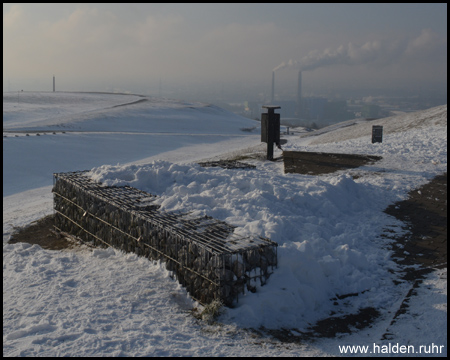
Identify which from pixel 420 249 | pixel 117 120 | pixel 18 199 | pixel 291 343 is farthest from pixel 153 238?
pixel 117 120

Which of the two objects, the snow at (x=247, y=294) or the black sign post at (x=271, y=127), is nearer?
the snow at (x=247, y=294)

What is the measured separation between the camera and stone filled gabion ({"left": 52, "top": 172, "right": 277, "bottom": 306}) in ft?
20.3

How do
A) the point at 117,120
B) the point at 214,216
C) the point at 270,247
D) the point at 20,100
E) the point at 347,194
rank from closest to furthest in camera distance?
the point at 270,247 < the point at 214,216 < the point at 347,194 < the point at 117,120 < the point at 20,100

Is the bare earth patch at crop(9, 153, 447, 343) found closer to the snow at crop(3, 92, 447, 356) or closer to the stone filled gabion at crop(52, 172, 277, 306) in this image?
the snow at crop(3, 92, 447, 356)

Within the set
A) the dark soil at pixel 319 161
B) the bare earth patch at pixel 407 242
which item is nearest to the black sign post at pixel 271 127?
the dark soil at pixel 319 161

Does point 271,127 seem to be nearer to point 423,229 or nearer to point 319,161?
point 319,161

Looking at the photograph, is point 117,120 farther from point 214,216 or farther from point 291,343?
point 291,343

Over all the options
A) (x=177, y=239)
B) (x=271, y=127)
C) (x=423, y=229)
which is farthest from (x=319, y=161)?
(x=177, y=239)

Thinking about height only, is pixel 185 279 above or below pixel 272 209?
below

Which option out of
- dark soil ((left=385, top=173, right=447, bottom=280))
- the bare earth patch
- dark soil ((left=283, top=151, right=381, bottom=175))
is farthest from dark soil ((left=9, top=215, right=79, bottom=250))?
dark soil ((left=283, top=151, right=381, bottom=175))

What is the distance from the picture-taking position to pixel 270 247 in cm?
651

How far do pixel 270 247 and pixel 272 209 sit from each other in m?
2.33

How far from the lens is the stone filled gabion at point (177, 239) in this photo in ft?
20.3

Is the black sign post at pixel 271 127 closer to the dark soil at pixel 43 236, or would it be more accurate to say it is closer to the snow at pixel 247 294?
the snow at pixel 247 294
